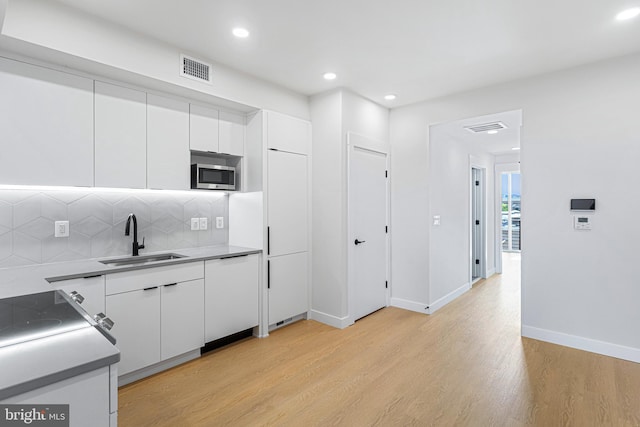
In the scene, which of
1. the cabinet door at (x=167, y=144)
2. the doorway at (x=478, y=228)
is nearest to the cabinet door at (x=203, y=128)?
the cabinet door at (x=167, y=144)

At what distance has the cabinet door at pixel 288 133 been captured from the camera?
11.6 feet

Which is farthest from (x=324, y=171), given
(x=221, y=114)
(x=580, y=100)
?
(x=580, y=100)

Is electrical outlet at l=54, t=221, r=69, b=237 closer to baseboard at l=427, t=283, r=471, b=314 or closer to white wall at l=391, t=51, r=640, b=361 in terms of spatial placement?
baseboard at l=427, t=283, r=471, b=314

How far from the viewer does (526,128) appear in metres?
3.43

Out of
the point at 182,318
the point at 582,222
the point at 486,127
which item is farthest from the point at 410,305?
the point at 182,318

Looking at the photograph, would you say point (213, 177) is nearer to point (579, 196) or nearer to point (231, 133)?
point (231, 133)

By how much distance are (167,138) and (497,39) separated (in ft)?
9.55

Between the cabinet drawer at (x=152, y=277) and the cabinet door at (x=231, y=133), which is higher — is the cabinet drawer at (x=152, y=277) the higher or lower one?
the lower one

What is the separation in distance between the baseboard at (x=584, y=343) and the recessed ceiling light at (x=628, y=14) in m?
2.70

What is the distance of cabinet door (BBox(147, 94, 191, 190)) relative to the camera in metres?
2.89

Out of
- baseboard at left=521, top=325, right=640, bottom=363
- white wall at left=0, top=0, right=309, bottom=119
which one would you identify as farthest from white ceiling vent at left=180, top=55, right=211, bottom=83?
baseboard at left=521, top=325, right=640, bottom=363

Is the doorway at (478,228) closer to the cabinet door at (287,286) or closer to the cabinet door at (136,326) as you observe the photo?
the cabinet door at (287,286)

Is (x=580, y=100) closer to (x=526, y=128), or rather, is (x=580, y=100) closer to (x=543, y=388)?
(x=526, y=128)

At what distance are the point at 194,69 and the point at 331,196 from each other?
73.0 inches
